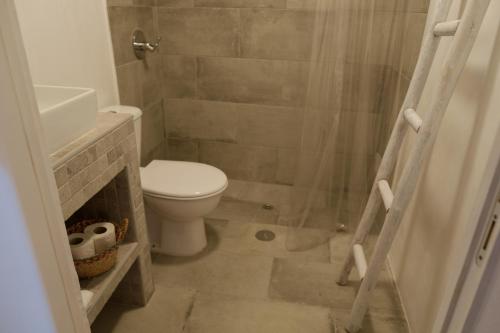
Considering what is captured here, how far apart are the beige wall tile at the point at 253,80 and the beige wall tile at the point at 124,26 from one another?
1.55 ft

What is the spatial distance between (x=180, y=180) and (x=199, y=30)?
1.12 m

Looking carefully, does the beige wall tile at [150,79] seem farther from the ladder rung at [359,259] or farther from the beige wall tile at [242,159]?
the ladder rung at [359,259]

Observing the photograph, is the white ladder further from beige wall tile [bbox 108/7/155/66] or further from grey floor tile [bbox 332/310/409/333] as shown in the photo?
beige wall tile [bbox 108/7/155/66]

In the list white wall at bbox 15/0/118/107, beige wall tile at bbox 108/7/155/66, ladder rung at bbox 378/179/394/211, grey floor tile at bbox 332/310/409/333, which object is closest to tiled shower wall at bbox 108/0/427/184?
beige wall tile at bbox 108/7/155/66

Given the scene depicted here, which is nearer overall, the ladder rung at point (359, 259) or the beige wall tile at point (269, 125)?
the ladder rung at point (359, 259)

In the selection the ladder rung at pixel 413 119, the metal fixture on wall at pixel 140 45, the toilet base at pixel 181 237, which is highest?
the metal fixture on wall at pixel 140 45

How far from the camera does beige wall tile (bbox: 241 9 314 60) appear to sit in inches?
89.3

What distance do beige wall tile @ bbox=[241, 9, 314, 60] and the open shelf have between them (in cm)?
150

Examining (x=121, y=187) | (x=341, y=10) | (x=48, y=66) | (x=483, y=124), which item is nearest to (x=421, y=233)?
(x=483, y=124)

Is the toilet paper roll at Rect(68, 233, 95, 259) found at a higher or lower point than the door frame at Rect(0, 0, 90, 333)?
lower

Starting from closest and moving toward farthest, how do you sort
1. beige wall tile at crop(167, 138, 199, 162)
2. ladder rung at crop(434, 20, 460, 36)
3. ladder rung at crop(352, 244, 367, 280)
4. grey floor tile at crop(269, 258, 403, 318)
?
ladder rung at crop(434, 20, 460, 36), ladder rung at crop(352, 244, 367, 280), grey floor tile at crop(269, 258, 403, 318), beige wall tile at crop(167, 138, 199, 162)

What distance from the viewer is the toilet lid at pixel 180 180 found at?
176cm

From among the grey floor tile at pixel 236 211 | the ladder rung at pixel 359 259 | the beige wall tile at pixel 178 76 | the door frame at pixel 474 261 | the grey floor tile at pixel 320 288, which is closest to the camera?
the door frame at pixel 474 261

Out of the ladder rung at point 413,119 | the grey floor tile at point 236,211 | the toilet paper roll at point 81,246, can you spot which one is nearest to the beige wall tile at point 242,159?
the grey floor tile at point 236,211
